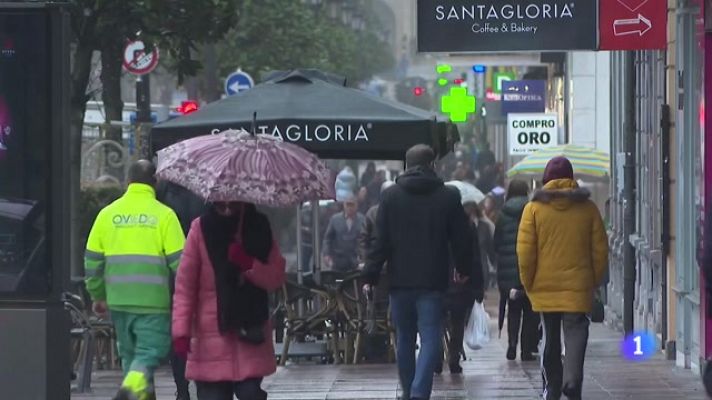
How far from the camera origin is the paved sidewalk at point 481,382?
1294 centimetres

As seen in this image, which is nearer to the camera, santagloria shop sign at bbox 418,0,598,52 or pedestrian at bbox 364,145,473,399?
pedestrian at bbox 364,145,473,399

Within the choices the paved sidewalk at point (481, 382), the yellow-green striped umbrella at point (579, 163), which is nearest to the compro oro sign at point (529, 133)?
the yellow-green striped umbrella at point (579, 163)

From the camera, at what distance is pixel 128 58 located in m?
26.4

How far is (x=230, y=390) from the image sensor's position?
8719 mm

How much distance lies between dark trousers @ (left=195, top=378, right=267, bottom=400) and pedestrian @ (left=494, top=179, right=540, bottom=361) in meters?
7.12

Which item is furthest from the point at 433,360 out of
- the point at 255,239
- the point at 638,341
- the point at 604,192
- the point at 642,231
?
the point at 604,192

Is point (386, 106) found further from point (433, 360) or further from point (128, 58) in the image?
point (128, 58)

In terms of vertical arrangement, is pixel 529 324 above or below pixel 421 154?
below

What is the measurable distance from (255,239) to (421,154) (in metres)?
2.85

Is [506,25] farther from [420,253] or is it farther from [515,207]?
[420,253]

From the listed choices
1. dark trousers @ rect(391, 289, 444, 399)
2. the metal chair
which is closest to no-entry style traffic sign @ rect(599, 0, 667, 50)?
dark trousers @ rect(391, 289, 444, 399)

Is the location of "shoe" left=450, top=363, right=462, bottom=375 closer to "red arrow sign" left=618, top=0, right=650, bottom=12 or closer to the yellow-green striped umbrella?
"red arrow sign" left=618, top=0, right=650, bottom=12

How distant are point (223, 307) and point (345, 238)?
14.8 meters

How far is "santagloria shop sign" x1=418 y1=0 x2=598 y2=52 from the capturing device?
44.0 feet
